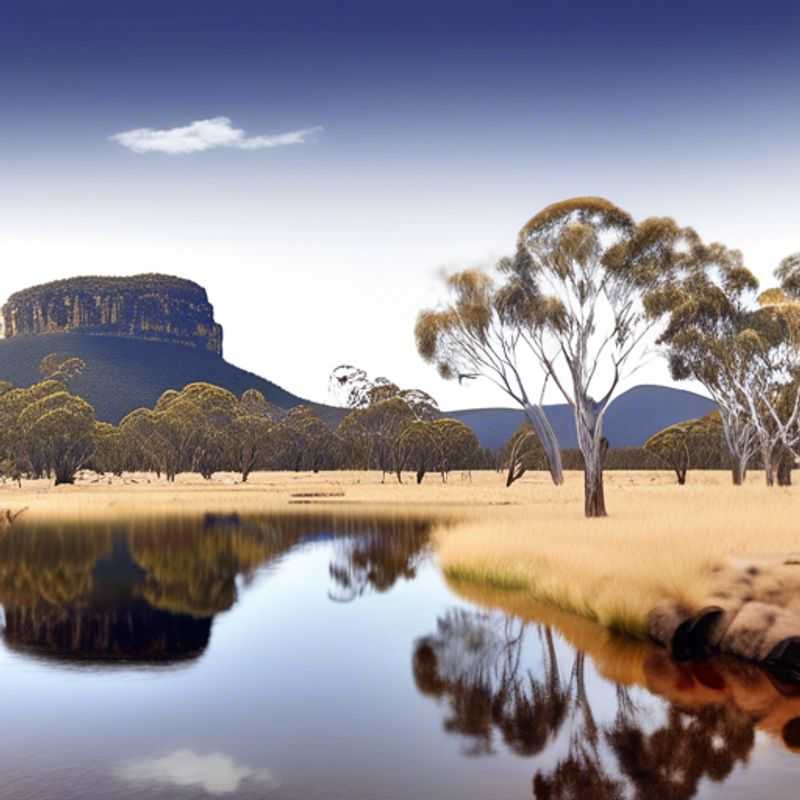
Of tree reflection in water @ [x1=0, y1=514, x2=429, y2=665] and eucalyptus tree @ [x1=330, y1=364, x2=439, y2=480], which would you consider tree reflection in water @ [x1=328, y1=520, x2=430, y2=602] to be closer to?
tree reflection in water @ [x1=0, y1=514, x2=429, y2=665]

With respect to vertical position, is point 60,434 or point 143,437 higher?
point 143,437

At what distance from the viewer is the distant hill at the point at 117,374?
164 metres

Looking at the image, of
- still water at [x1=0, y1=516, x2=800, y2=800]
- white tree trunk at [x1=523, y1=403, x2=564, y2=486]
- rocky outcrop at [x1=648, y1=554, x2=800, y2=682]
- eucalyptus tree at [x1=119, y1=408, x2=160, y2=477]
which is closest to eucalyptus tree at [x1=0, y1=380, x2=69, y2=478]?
eucalyptus tree at [x1=119, y1=408, x2=160, y2=477]

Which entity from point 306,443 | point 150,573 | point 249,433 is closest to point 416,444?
point 249,433

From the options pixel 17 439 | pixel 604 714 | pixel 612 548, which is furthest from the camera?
pixel 17 439

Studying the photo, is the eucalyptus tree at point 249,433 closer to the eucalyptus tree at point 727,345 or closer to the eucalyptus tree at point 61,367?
the eucalyptus tree at point 61,367

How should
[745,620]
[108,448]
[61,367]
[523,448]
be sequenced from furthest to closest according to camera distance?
[61,367], [108,448], [523,448], [745,620]

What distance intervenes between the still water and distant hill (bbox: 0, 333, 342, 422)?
144 m

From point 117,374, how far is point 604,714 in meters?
175

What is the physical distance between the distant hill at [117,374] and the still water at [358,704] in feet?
471

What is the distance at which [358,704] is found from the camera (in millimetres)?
11891

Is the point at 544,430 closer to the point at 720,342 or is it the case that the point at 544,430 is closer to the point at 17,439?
the point at 720,342

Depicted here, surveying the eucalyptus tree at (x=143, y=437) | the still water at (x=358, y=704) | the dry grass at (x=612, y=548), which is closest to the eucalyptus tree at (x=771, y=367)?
the dry grass at (x=612, y=548)

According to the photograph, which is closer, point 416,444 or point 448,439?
point 416,444
